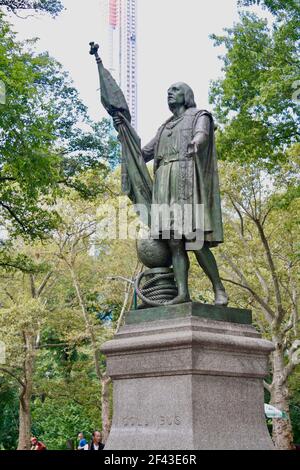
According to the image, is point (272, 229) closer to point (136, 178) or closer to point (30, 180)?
point (30, 180)

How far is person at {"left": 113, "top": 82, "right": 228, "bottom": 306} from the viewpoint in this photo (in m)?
7.54

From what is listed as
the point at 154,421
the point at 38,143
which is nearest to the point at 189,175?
the point at 154,421

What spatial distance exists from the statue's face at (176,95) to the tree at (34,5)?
842cm

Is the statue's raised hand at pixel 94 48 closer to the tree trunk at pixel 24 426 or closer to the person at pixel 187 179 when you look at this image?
the person at pixel 187 179

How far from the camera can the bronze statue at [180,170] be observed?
7.55 m

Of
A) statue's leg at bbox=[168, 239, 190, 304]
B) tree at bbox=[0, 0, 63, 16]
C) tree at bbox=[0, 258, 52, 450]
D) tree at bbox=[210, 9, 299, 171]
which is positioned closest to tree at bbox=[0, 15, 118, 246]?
tree at bbox=[0, 0, 63, 16]

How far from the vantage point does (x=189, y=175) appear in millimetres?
7598

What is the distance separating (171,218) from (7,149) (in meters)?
7.21

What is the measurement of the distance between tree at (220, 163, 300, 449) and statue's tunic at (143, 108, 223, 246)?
14.1 meters

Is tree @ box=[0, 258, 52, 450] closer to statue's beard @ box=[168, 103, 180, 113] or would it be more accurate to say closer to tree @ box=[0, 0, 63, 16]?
tree @ box=[0, 0, 63, 16]

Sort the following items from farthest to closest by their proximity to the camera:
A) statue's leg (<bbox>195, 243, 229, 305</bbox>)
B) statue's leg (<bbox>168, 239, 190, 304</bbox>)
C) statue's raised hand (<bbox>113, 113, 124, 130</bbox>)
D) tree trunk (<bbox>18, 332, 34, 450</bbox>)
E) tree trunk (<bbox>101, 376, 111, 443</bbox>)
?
tree trunk (<bbox>18, 332, 34, 450</bbox>) → tree trunk (<bbox>101, 376, 111, 443</bbox>) → statue's raised hand (<bbox>113, 113, 124, 130</bbox>) → statue's leg (<bbox>195, 243, 229, 305</bbox>) → statue's leg (<bbox>168, 239, 190, 304</bbox>)

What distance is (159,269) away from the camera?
7695 mm

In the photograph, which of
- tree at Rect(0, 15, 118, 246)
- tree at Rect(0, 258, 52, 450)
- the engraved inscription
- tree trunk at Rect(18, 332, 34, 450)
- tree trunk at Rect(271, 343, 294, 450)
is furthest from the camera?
tree trunk at Rect(18, 332, 34, 450)
